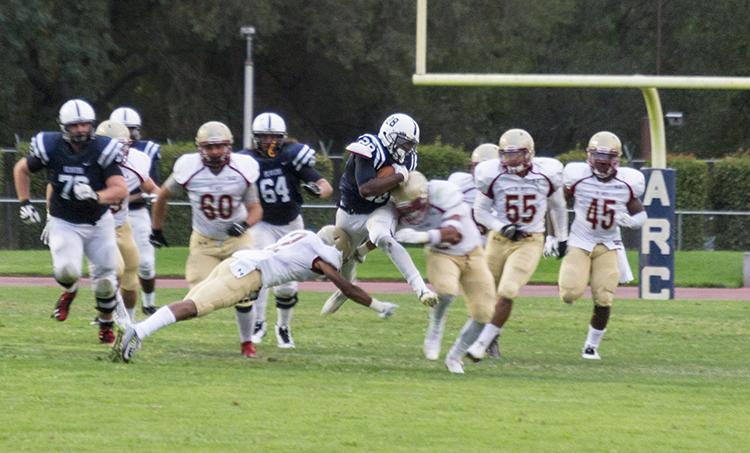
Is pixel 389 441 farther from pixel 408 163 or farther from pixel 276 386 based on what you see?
pixel 408 163

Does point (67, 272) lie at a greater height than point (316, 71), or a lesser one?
lesser

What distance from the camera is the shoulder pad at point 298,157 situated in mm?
11547

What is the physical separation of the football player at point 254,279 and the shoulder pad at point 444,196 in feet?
2.73

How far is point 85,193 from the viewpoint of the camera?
1034cm

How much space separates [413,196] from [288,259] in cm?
105

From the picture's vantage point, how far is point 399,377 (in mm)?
9711

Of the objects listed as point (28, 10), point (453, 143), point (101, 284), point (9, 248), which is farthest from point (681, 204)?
point (101, 284)

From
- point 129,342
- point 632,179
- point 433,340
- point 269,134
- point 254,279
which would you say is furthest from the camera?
point 632,179

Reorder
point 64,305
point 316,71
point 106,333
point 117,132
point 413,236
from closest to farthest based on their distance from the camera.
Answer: point 413,236, point 106,333, point 64,305, point 117,132, point 316,71

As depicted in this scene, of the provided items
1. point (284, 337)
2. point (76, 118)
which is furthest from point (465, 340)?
point (76, 118)

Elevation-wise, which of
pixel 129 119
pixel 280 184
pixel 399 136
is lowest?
pixel 280 184

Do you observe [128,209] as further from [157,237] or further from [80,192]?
[80,192]

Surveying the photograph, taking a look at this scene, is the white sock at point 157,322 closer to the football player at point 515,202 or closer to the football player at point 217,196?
the football player at point 217,196

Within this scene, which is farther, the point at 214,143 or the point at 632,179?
the point at 632,179
